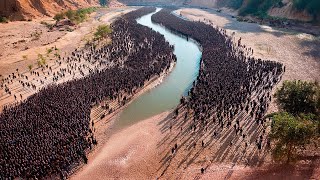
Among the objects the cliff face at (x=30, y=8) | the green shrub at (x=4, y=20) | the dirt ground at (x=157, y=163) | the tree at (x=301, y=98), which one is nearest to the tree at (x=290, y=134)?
the dirt ground at (x=157, y=163)

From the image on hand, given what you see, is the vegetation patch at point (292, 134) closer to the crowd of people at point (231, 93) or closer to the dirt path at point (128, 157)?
the crowd of people at point (231, 93)

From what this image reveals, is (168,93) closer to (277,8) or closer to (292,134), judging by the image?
(292,134)

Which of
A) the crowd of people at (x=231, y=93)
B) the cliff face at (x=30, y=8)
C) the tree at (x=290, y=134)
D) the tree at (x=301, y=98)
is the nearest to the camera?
the tree at (x=290, y=134)

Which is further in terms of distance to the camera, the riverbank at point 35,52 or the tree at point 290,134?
the riverbank at point 35,52

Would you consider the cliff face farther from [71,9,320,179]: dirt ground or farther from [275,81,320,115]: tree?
[275,81,320,115]: tree

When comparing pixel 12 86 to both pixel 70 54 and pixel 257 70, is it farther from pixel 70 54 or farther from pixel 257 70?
pixel 257 70

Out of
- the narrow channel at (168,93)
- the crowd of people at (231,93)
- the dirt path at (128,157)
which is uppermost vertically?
the crowd of people at (231,93)
